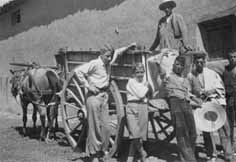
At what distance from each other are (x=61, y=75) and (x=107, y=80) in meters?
1.73

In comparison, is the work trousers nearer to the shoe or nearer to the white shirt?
the white shirt

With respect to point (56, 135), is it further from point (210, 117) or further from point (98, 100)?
point (210, 117)

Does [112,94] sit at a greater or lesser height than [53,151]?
greater

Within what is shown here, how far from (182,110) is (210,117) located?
0.48 metres

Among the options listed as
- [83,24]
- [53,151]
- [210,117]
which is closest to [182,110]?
[210,117]

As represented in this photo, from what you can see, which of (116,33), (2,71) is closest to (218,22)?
(116,33)

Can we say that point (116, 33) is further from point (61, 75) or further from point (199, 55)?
point (199, 55)

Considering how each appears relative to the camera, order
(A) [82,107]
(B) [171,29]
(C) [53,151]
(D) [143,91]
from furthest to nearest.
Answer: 1. (C) [53,151]
2. (A) [82,107]
3. (B) [171,29]
4. (D) [143,91]

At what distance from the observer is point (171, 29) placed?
448 centimetres

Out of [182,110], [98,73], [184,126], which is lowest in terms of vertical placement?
[184,126]

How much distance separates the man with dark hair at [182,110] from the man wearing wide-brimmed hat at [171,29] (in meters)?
0.83

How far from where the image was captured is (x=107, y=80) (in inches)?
169

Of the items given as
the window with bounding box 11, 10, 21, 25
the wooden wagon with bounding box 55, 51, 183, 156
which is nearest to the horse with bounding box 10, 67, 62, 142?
the wooden wagon with bounding box 55, 51, 183, 156

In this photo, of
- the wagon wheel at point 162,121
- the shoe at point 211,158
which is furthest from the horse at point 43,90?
the shoe at point 211,158
